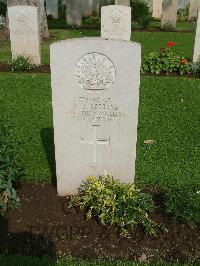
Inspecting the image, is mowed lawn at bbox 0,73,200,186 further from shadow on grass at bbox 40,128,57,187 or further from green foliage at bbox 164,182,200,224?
green foliage at bbox 164,182,200,224

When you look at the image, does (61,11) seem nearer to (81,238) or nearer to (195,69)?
(195,69)

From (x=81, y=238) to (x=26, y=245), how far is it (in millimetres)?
521

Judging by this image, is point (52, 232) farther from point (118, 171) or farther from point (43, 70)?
point (43, 70)

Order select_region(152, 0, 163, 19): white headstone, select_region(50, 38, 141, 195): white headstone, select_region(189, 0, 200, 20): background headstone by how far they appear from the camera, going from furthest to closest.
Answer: select_region(152, 0, 163, 19): white headstone < select_region(189, 0, 200, 20): background headstone < select_region(50, 38, 141, 195): white headstone

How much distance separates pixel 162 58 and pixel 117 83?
6.43m

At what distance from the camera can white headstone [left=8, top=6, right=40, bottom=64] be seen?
9.99 meters

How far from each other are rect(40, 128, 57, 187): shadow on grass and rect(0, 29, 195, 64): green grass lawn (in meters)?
5.23

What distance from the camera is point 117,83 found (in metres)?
3.86

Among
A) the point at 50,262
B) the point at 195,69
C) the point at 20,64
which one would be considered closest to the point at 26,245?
the point at 50,262

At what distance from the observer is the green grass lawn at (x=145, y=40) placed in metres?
12.5

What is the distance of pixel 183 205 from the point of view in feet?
12.9

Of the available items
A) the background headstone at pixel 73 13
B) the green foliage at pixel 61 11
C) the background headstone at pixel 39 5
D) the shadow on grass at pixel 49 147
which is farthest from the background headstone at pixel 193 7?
the shadow on grass at pixel 49 147

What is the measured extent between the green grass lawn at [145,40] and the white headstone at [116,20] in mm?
2047

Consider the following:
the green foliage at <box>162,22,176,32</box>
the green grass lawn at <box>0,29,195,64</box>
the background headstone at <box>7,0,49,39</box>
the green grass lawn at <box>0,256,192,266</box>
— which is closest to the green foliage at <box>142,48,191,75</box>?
the green grass lawn at <box>0,29,195,64</box>
